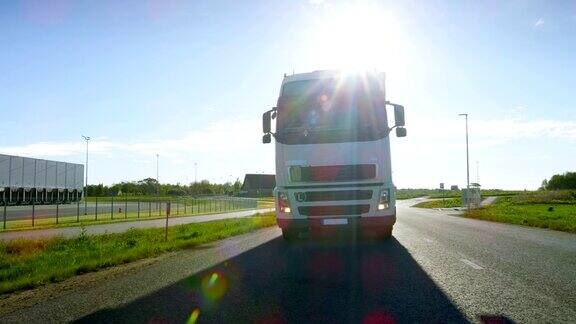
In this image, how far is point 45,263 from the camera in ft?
35.8

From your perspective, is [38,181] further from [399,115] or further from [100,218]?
[399,115]

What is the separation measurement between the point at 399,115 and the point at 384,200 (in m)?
1.96

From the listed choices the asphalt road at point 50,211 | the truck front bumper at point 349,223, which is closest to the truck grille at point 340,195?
the truck front bumper at point 349,223

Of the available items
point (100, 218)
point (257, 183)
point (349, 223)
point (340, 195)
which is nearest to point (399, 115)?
point (340, 195)

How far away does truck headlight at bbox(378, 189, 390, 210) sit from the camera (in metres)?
10.9

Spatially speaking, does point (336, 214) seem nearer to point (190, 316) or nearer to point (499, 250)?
point (499, 250)

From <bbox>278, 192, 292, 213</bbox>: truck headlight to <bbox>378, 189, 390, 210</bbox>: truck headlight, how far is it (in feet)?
6.51

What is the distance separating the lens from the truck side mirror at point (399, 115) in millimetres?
11195

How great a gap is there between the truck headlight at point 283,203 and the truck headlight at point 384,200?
1985 mm

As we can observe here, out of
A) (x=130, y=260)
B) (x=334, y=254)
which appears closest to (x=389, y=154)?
(x=334, y=254)

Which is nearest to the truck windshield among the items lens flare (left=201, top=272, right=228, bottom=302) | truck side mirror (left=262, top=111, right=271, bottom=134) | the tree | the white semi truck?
the white semi truck

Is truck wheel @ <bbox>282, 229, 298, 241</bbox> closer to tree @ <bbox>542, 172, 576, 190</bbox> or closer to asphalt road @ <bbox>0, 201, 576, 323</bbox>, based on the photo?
asphalt road @ <bbox>0, 201, 576, 323</bbox>

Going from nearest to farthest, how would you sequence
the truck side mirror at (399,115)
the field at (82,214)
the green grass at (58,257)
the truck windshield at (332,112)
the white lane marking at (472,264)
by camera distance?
the white lane marking at (472,264)
the green grass at (58,257)
the truck windshield at (332,112)
the truck side mirror at (399,115)
the field at (82,214)

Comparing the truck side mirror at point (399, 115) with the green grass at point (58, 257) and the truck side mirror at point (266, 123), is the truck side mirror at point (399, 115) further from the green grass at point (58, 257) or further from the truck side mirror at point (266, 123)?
the green grass at point (58, 257)
